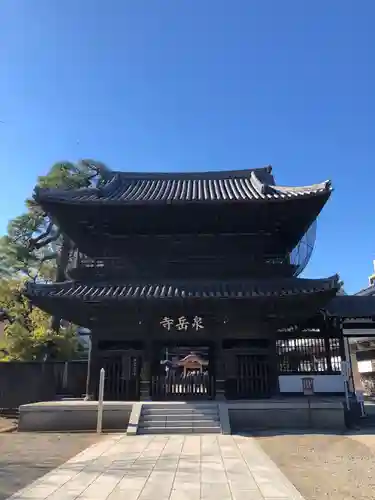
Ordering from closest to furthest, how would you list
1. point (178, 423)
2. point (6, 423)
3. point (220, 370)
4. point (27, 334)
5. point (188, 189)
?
point (178, 423) < point (220, 370) < point (6, 423) < point (188, 189) < point (27, 334)

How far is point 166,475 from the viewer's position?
314 inches

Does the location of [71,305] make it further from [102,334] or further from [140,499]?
[140,499]

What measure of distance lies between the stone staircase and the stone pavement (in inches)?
80.0

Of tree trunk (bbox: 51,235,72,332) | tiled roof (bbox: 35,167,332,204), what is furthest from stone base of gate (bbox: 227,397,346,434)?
tree trunk (bbox: 51,235,72,332)

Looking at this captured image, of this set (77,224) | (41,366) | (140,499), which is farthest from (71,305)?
(140,499)

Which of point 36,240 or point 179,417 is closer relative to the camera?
point 179,417

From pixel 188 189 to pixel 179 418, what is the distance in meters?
10.5

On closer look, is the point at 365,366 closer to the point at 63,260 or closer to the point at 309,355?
the point at 309,355

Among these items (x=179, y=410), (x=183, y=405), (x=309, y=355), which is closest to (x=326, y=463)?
(x=179, y=410)

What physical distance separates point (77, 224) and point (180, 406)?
8448mm

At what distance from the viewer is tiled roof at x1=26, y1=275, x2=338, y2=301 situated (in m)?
14.9

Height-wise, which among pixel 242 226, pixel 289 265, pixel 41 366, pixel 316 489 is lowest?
pixel 316 489

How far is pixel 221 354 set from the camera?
16125 millimetres

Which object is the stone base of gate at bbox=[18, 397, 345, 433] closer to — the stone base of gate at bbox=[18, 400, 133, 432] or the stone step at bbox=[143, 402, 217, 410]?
the stone base of gate at bbox=[18, 400, 133, 432]
